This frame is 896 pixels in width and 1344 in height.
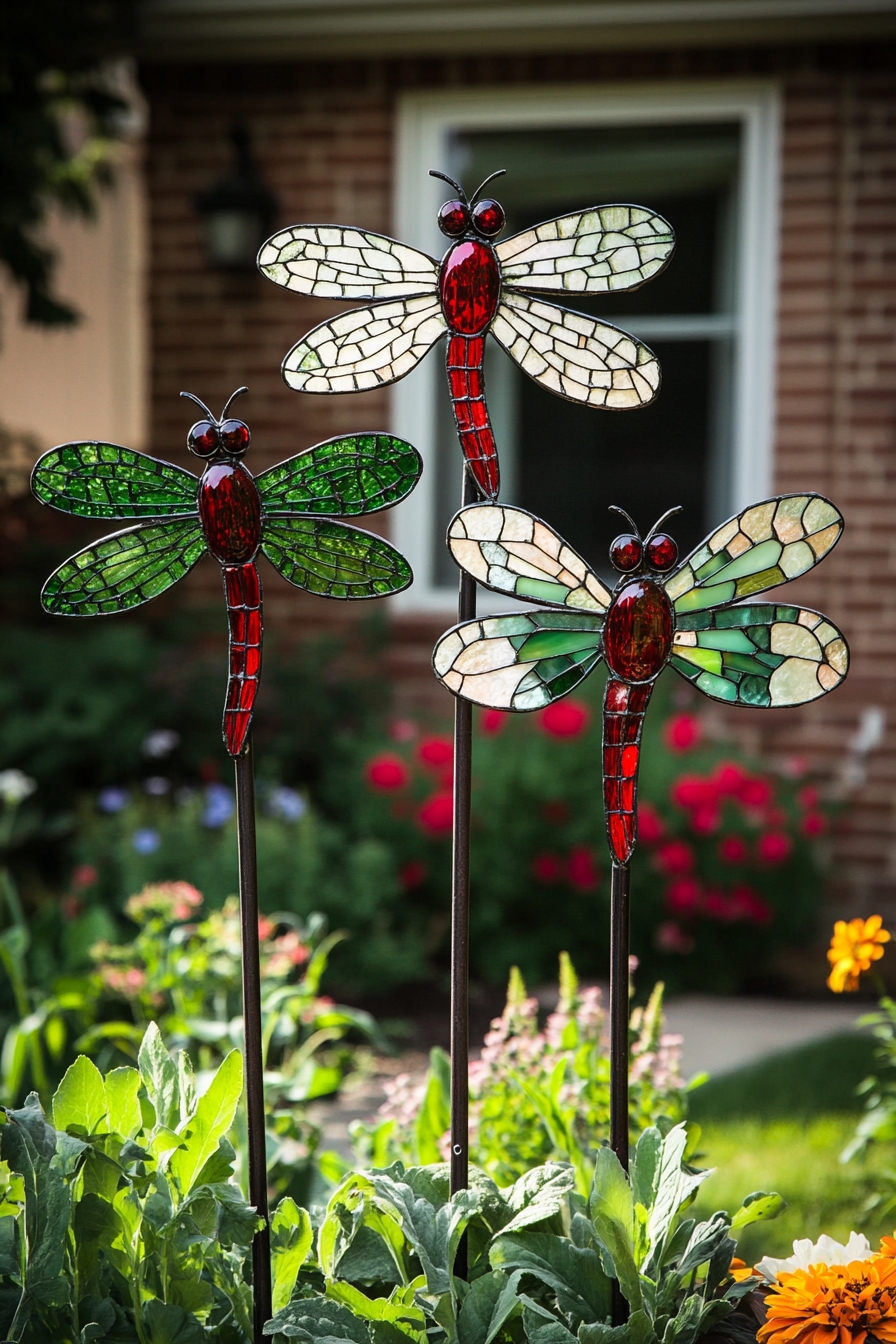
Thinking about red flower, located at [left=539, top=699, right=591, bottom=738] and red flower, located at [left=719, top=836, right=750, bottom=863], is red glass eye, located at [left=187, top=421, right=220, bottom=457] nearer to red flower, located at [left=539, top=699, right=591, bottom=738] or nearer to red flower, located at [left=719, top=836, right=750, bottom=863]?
red flower, located at [left=539, top=699, right=591, bottom=738]

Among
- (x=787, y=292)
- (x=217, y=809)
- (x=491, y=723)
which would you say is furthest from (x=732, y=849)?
(x=787, y=292)

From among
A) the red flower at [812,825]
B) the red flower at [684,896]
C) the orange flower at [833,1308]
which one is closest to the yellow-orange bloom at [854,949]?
the orange flower at [833,1308]

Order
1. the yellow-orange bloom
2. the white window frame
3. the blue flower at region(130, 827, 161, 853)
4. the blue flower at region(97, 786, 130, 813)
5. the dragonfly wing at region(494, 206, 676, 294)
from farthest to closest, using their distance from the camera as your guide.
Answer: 1. the white window frame
2. the blue flower at region(97, 786, 130, 813)
3. the blue flower at region(130, 827, 161, 853)
4. the yellow-orange bloom
5. the dragonfly wing at region(494, 206, 676, 294)

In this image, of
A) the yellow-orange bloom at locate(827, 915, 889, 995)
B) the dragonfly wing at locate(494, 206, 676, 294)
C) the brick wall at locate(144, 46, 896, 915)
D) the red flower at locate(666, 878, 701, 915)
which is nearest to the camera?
the dragonfly wing at locate(494, 206, 676, 294)

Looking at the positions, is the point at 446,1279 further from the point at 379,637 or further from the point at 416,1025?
the point at 379,637

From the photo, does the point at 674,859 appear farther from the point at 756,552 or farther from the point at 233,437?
the point at 233,437

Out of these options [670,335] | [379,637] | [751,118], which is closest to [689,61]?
[751,118]

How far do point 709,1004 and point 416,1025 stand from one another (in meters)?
0.94

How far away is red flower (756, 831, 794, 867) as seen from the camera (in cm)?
405

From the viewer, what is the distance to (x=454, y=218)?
1.29 m

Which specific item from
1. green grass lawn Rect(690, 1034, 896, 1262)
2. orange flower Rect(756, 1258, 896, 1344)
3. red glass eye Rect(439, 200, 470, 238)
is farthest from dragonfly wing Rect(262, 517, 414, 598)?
green grass lawn Rect(690, 1034, 896, 1262)

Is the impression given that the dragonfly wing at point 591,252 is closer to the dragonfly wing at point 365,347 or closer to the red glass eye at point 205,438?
the dragonfly wing at point 365,347

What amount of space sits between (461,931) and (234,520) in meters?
0.51

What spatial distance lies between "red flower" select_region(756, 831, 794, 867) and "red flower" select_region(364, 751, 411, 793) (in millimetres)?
1184
